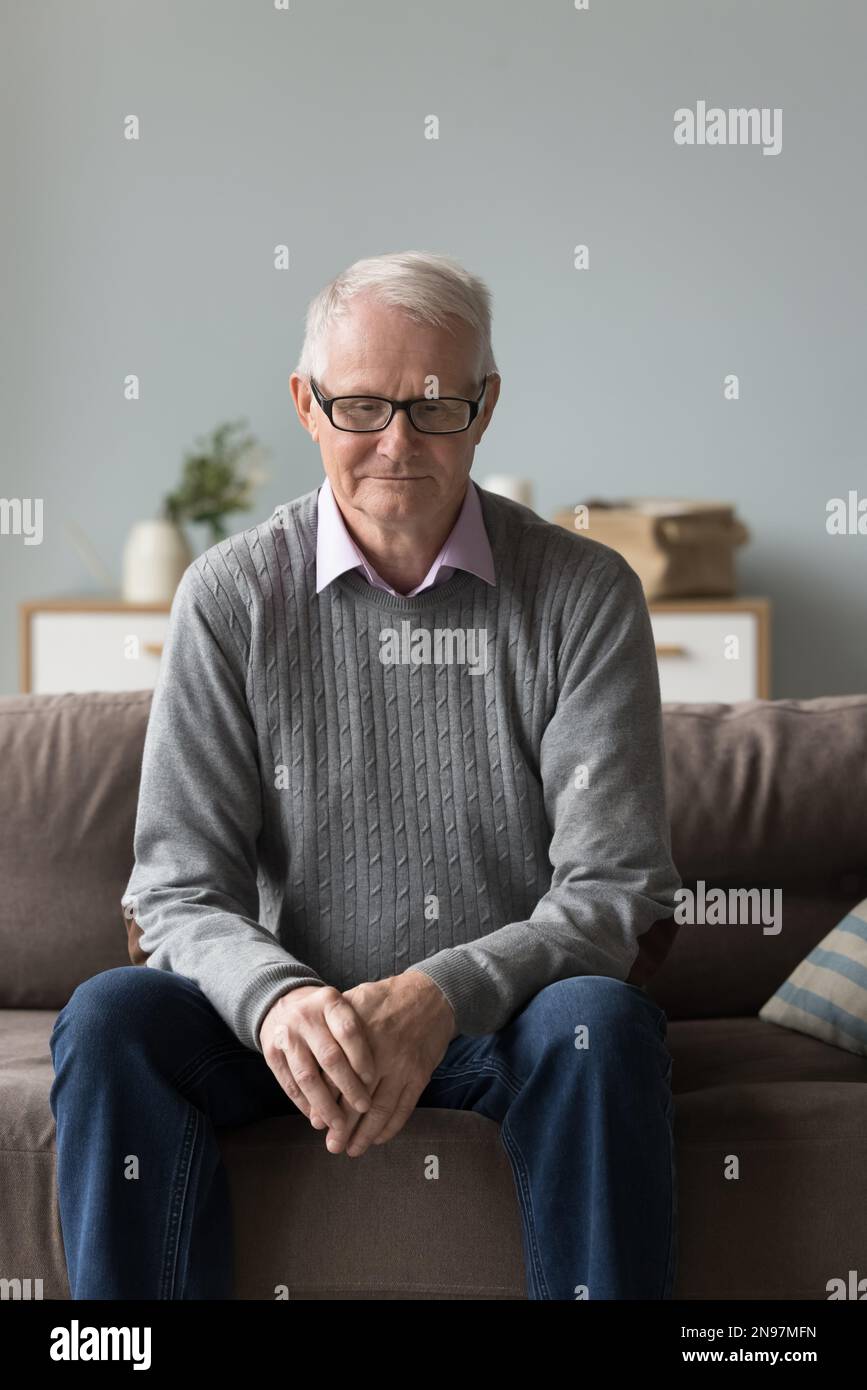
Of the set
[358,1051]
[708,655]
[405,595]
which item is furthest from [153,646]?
[358,1051]

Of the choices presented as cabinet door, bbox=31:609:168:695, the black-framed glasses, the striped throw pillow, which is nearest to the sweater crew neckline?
the black-framed glasses

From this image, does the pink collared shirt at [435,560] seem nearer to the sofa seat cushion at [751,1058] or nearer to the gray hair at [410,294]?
the gray hair at [410,294]

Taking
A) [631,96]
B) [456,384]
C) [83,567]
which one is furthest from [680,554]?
[456,384]

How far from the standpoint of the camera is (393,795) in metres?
1.53

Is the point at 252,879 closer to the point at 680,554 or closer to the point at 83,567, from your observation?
the point at 680,554

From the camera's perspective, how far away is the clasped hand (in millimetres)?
1294

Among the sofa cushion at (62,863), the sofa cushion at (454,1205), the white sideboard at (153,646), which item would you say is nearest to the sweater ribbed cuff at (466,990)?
the sofa cushion at (454,1205)

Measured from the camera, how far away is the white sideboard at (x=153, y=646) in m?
3.50

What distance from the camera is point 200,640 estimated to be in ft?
5.11

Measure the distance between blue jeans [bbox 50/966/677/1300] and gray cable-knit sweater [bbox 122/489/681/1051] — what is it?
0.46 feet

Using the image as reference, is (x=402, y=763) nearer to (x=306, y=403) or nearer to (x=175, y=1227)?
(x=306, y=403)

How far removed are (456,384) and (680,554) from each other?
2.07 meters

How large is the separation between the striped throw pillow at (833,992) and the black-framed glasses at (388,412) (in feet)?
2.50
